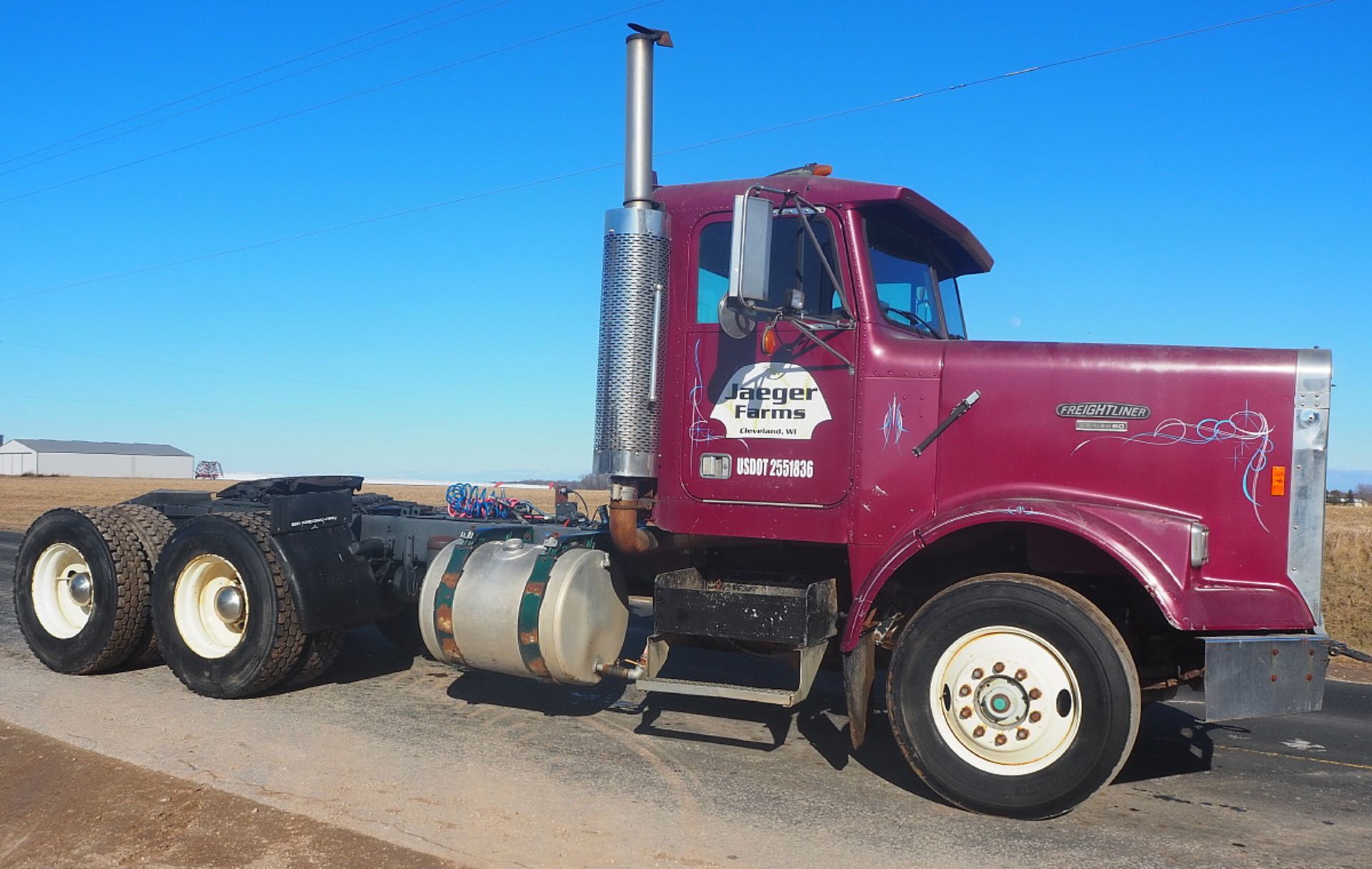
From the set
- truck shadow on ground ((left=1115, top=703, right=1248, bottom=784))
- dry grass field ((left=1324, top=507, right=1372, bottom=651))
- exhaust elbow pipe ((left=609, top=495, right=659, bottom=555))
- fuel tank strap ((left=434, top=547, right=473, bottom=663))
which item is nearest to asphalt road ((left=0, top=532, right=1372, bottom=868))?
truck shadow on ground ((left=1115, top=703, right=1248, bottom=784))

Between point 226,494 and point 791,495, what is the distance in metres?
4.91

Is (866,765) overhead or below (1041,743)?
below

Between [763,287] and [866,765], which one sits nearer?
[763,287]

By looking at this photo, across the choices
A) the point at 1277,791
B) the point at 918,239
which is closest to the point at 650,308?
the point at 918,239

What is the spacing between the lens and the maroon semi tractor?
4.59 m

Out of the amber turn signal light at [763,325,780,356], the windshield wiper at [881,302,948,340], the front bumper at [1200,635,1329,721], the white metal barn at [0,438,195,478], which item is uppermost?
the windshield wiper at [881,302,948,340]

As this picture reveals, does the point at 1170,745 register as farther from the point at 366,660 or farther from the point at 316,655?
the point at 366,660

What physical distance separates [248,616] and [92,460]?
441 ft

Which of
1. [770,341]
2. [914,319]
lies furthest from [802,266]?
[914,319]

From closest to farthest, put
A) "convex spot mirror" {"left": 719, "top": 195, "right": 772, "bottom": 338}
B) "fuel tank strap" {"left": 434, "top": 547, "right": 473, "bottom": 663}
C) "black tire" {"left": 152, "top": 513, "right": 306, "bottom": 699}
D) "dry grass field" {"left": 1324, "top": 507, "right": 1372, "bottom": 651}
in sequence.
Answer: "convex spot mirror" {"left": 719, "top": 195, "right": 772, "bottom": 338} → "fuel tank strap" {"left": 434, "top": 547, "right": 473, "bottom": 663} → "black tire" {"left": 152, "top": 513, "right": 306, "bottom": 699} → "dry grass field" {"left": 1324, "top": 507, "right": 1372, "bottom": 651}

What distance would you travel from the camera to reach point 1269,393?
4.65m

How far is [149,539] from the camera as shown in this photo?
7.62 metres

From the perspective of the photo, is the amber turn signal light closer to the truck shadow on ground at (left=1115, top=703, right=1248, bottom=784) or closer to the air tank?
the air tank

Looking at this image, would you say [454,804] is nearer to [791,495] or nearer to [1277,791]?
[791,495]
